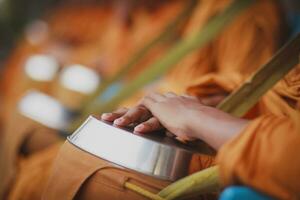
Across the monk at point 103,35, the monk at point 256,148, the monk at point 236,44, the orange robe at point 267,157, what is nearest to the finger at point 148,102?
the monk at point 256,148

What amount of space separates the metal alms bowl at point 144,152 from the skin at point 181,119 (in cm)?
2

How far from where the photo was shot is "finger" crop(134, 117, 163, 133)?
0.96 meters

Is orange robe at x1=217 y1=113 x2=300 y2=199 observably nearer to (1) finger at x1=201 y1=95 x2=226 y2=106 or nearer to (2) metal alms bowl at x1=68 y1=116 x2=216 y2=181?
(2) metal alms bowl at x1=68 y1=116 x2=216 y2=181

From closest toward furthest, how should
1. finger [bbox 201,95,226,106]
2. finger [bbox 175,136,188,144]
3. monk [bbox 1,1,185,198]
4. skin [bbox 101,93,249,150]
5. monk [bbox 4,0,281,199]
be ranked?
skin [bbox 101,93,249,150]
finger [bbox 175,136,188,144]
finger [bbox 201,95,226,106]
monk [bbox 4,0,281,199]
monk [bbox 1,1,185,198]

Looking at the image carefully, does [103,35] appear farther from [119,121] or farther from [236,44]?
[119,121]

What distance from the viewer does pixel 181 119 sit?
93cm

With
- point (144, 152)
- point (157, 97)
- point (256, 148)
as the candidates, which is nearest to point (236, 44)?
point (157, 97)

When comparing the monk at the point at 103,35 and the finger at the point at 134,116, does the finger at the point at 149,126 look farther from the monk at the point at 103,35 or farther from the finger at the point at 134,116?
the monk at the point at 103,35

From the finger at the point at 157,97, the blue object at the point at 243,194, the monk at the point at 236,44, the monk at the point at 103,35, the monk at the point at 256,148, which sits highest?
the monk at the point at 256,148

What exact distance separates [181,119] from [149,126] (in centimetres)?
6

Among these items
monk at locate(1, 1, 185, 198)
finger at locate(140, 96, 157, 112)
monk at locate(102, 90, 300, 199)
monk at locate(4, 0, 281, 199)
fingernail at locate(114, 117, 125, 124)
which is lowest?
monk at locate(1, 1, 185, 198)

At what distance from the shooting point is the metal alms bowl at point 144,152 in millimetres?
931

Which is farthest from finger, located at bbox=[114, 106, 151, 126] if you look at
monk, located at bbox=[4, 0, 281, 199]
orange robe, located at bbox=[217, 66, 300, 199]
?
monk, located at bbox=[4, 0, 281, 199]

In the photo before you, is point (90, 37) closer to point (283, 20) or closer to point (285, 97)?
point (283, 20)
